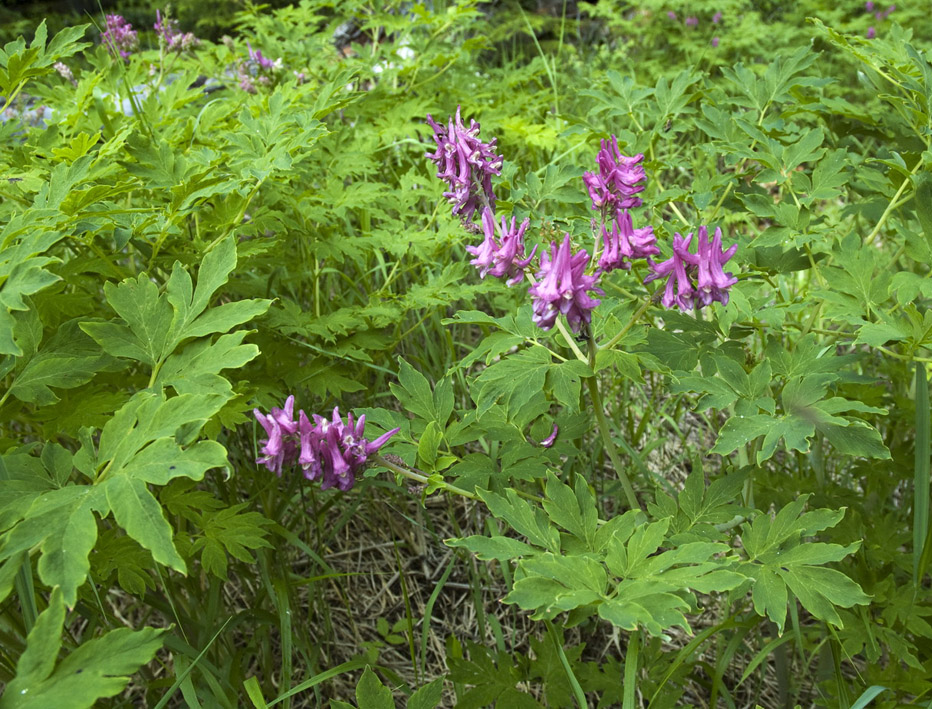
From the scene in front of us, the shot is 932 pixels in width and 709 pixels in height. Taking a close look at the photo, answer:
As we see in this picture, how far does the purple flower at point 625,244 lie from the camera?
54.5 inches

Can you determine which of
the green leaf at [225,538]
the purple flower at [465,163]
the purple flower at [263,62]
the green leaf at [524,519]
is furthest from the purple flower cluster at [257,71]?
the green leaf at [524,519]

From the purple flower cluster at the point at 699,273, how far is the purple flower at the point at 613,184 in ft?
0.41

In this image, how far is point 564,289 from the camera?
1297mm

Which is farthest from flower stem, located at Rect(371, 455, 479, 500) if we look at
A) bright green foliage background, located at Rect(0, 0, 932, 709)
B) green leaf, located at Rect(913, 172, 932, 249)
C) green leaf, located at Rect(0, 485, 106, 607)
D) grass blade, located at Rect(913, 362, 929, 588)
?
green leaf, located at Rect(913, 172, 932, 249)

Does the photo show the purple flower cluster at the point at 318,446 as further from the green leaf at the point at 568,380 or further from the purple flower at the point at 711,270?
the purple flower at the point at 711,270

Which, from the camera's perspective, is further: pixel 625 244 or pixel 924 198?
pixel 924 198

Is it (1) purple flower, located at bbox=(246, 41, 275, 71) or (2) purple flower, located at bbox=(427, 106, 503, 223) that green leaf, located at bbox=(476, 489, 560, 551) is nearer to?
(2) purple flower, located at bbox=(427, 106, 503, 223)

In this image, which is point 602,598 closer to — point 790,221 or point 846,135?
point 790,221

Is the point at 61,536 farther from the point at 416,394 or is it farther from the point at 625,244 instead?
the point at 625,244

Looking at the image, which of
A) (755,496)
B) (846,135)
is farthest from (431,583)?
(846,135)

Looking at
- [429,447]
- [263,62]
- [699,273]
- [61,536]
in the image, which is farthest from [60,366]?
[263,62]

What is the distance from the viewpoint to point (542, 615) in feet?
3.93

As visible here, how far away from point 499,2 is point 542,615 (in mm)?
9437

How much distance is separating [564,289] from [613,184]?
284 mm
